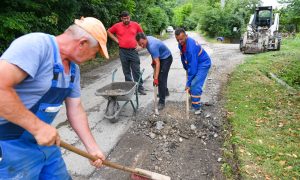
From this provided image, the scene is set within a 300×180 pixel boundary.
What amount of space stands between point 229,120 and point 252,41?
1144 cm

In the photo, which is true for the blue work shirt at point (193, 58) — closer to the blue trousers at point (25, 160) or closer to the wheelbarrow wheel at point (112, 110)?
the wheelbarrow wheel at point (112, 110)

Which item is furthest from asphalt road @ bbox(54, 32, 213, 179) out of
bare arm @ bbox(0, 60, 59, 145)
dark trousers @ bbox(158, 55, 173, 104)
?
bare arm @ bbox(0, 60, 59, 145)

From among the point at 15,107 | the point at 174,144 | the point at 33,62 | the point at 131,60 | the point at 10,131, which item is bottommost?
the point at 174,144

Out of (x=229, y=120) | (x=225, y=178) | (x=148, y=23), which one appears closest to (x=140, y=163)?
(x=225, y=178)

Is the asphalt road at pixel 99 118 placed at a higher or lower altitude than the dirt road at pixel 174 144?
higher

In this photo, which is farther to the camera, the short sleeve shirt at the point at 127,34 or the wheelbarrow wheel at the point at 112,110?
the short sleeve shirt at the point at 127,34

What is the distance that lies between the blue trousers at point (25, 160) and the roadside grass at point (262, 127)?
2620 mm

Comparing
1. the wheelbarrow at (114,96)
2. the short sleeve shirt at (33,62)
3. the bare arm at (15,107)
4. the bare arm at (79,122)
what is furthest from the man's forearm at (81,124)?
the wheelbarrow at (114,96)

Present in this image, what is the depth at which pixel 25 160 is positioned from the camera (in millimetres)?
2150

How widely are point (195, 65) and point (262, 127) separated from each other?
5.71 feet

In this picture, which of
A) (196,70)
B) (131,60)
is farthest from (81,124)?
(131,60)

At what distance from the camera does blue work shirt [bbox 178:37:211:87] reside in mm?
6211

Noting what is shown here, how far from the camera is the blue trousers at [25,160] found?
206 cm

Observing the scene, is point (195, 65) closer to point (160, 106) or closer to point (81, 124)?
point (160, 106)
